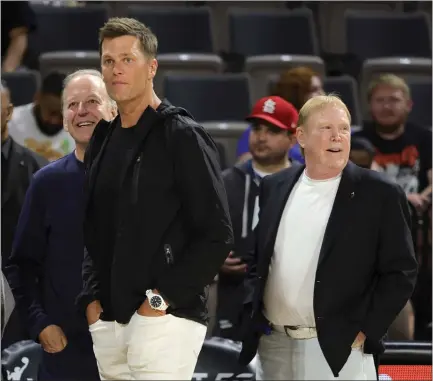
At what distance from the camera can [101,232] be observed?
2328mm

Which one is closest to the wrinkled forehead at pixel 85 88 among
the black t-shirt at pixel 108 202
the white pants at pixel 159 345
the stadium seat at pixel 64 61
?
the black t-shirt at pixel 108 202

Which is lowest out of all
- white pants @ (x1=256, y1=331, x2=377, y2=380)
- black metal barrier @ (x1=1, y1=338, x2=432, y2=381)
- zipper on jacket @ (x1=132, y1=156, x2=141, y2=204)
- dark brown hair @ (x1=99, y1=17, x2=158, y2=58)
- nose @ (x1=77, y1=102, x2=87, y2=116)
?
black metal barrier @ (x1=1, y1=338, x2=432, y2=381)

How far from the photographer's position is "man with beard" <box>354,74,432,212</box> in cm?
457

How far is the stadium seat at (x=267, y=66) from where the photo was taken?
217 inches

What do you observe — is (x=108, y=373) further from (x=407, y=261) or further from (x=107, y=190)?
(x=407, y=261)

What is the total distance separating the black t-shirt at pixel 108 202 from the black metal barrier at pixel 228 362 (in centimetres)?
109

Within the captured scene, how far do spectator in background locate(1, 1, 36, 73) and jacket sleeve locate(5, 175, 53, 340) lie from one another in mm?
2407

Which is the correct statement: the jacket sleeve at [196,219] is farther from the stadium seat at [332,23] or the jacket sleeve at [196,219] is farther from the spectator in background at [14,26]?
the stadium seat at [332,23]

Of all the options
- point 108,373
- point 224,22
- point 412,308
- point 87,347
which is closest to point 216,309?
point 412,308

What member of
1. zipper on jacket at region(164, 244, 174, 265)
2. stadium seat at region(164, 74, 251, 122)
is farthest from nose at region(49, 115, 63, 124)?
zipper on jacket at region(164, 244, 174, 265)

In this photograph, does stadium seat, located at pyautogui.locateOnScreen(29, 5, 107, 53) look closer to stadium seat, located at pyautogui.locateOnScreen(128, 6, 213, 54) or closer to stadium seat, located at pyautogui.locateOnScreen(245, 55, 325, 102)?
stadium seat, located at pyautogui.locateOnScreen(128, 6, 213, 54)

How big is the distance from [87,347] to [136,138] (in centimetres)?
74

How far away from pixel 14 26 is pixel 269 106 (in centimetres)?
184

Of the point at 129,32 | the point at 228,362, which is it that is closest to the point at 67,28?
the point at 228,362
